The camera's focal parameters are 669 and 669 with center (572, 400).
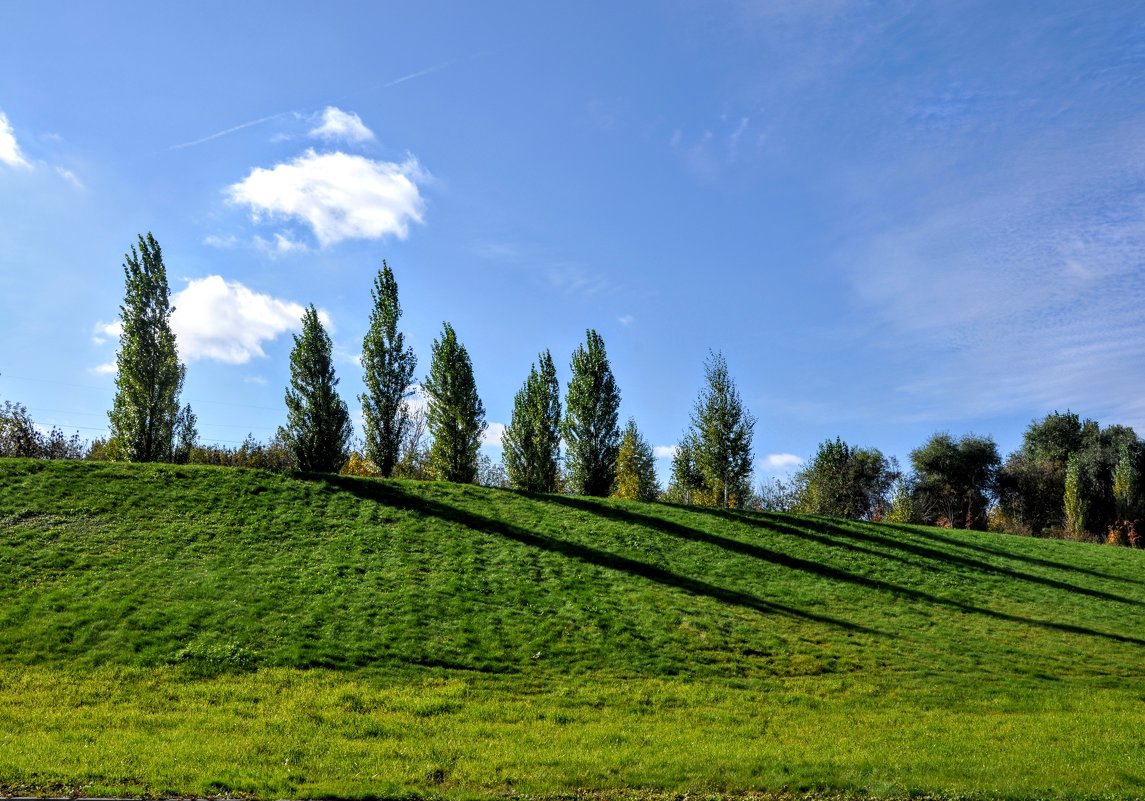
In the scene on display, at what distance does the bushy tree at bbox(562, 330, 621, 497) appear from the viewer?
4888 centimetres

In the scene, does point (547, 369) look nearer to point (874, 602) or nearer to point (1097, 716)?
point (874, 602)

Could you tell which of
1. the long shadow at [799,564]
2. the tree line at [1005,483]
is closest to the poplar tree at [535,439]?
the long shadow at [799,564]

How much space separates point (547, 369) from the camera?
52.7m

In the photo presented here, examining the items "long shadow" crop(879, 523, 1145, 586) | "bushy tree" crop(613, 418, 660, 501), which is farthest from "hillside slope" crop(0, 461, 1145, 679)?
"bushy tree" crop(613, 418, 660, 501)

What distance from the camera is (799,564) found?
31938 millimetres

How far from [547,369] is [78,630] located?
123ft

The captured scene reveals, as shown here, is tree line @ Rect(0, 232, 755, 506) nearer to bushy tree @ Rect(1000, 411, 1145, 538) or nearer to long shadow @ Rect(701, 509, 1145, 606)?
long shadow @ Rect(701, 509, 1145, 606)

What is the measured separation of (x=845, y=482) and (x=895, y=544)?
1570 inches

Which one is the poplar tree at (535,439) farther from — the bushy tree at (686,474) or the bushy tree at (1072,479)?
the bushy tree at (1072,479)

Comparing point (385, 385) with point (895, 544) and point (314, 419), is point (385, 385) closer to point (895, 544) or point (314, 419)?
point (314, 419)

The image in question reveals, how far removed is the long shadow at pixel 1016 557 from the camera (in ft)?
124

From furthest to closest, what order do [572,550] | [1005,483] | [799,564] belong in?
[1005,483] → [799,564] → [572,550]

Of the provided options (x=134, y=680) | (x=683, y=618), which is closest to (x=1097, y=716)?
(x=683, y=618)

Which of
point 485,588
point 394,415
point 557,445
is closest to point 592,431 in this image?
point 557,445
